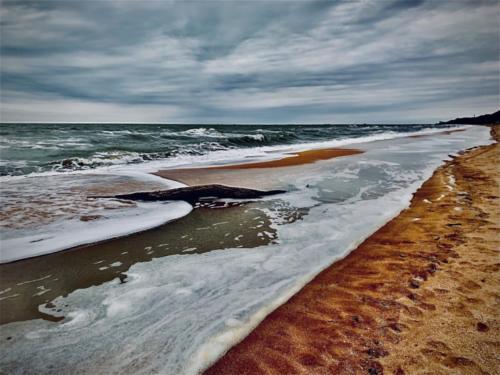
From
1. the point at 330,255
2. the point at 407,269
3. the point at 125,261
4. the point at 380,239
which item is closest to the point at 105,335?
the point at 125,261

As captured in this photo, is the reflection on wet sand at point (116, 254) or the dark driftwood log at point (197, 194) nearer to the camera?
the reflection on wet sand at point (116, 254)

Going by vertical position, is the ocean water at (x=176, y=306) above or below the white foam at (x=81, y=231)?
below

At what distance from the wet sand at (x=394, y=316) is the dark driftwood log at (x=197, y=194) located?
3.30 m

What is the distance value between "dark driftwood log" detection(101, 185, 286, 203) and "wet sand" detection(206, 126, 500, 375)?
3.30 meters

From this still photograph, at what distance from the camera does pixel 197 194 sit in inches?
274

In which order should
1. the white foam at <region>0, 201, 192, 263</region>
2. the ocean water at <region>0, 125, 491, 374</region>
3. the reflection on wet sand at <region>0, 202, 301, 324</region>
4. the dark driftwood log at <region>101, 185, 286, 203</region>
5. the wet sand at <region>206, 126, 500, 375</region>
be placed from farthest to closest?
the dark driftwood log at <region>101, 185, 286, 203</region> < the white foam at <region>0, 201, 192, 263</region> < the reflection on wet sand at <region>0, 202, 301, 324</region> < the ocean water at <region>0, 125, 491, 374</region> < the wet sand at <region>206, 126, 500, 375</region>

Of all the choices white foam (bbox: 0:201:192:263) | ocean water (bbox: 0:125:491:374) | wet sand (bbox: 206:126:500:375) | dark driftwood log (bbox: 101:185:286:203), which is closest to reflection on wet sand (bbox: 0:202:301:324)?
ocean water (bbox: 0:125:491:374)

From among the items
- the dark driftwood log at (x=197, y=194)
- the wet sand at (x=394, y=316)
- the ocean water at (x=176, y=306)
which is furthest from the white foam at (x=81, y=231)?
the wet sand at (x=394, y=316)

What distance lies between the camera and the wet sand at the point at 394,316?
2.04m

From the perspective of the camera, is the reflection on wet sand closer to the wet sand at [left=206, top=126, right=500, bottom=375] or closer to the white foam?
the white foam

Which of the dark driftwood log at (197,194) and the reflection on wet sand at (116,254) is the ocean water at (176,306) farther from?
the dark driftwood log at (197,194)

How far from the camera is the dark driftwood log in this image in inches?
266

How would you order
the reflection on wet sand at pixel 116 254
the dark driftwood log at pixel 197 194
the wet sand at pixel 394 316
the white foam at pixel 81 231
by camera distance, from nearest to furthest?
the wet sand at pixel 394 316
the reflection on wet sand at pixel 116 254
the white foam at pixel 81 231
the dark driftwood log at pixel 197 194

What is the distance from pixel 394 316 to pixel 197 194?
16.8 ft
